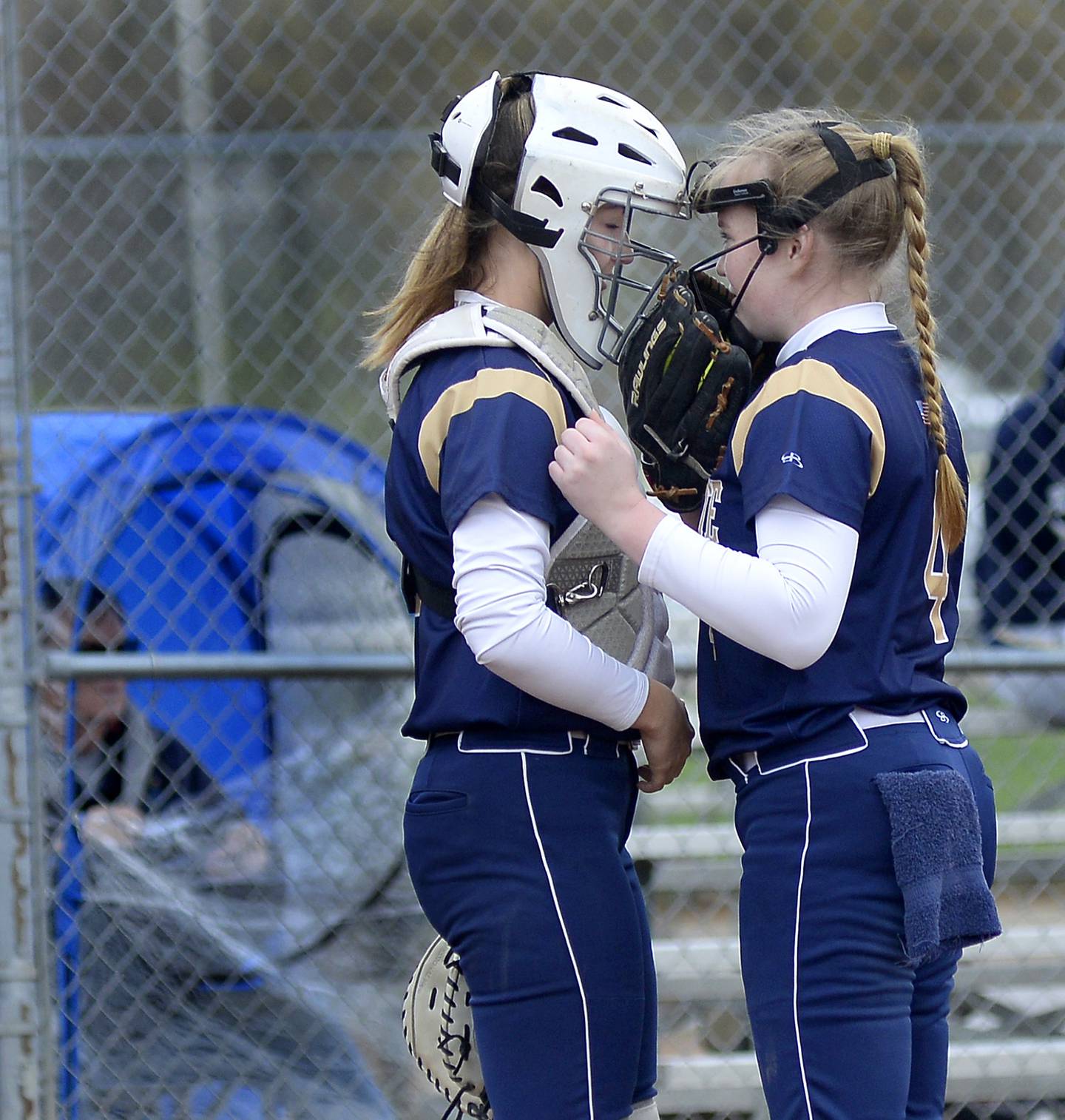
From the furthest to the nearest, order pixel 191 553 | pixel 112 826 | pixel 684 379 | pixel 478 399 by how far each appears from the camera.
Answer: pixel 191 553 < pixel 112 826 < pixel 684 379 < pixel 478 399

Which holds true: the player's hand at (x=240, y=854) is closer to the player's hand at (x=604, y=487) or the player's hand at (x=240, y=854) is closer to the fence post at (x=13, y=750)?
the fence post at (x=13, y=750)

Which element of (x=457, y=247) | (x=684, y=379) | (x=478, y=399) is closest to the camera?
(x=478, y=399)

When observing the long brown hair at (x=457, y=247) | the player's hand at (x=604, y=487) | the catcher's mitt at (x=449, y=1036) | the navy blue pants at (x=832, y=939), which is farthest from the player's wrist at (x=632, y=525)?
the catcher's mitt at (x=449, y=1036)

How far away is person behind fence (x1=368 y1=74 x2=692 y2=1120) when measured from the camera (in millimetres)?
1867

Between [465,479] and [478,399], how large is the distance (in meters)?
0.12

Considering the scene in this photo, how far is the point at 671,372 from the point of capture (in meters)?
2.01

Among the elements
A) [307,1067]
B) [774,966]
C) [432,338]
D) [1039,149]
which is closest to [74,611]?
[307,1067]

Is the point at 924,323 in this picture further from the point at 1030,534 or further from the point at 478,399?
the point at 1030,534

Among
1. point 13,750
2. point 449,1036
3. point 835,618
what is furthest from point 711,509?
point 13,750

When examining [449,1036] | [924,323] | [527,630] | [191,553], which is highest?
[924,323]

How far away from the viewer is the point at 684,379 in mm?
2008

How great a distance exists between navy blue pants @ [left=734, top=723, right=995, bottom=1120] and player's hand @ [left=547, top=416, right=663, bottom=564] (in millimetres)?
371

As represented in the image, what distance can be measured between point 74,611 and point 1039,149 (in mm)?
4380

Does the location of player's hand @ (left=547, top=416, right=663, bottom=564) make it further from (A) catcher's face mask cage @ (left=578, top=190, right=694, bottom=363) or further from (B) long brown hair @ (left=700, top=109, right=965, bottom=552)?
(B) long brown hair @ (left=700, top=109, right=965, bottom=552)
